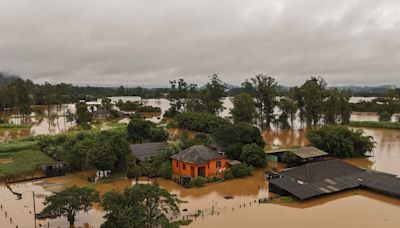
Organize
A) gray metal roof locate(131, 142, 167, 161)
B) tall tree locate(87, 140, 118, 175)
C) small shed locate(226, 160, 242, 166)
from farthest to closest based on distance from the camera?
gray metal roof locate(131, 142, 167, 161), small shed locate(226, 160, 242, 166), tall tree locate(87, 140, 118, 175)

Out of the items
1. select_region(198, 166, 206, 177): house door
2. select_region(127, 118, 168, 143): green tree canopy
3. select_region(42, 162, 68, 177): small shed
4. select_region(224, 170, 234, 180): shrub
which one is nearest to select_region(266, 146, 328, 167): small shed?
select_region(224, 170, 234, 180): shrub

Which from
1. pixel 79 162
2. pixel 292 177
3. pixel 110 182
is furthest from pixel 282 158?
pixel 79 162

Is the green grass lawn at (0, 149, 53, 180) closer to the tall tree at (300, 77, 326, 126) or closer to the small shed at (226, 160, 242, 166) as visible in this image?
the small shed at (226, 160, 242, 166)

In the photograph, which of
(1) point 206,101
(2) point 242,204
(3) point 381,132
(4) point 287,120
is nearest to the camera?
(2) point 242,204

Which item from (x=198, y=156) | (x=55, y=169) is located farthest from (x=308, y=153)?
(x=55, y=169)

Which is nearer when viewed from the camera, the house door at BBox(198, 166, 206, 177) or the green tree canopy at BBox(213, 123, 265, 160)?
the house door at BBox(198, 166, 206, 177)

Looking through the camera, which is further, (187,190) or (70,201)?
(187,190)

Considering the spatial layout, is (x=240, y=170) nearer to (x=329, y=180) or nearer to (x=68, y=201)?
(x=329, y=180)

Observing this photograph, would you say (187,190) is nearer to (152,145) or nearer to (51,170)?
(152,145)
